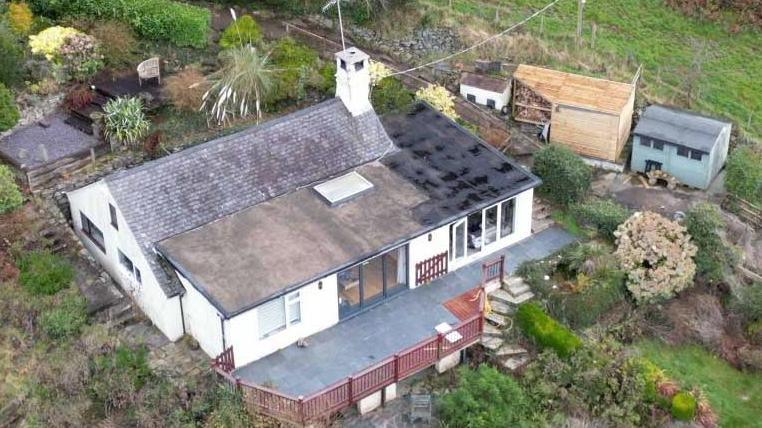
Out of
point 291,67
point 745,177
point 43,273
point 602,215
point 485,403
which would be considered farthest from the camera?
point 291,67

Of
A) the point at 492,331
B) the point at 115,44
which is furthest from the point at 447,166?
the point at 115,44

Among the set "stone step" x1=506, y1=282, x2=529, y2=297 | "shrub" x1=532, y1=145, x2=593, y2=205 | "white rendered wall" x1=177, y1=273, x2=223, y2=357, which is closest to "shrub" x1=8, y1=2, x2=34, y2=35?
"white rendered wall" x1=177, y1=273, x2=223, y2=357

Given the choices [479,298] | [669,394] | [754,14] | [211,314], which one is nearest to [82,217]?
[211,314]

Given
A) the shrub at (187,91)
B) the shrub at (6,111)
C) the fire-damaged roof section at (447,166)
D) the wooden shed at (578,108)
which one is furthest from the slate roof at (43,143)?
the wooden shed at (578,108)

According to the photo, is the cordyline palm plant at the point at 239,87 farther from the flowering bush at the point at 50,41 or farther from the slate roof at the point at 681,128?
the slate roof at the point at 681,128

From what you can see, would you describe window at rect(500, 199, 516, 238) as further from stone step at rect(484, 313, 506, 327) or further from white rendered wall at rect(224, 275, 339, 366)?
white rendered wall at rect(224, 275, 339, 366)

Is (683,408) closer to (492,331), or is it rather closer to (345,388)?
(492,331)

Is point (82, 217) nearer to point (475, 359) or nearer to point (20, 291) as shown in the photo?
point (20, 291)
